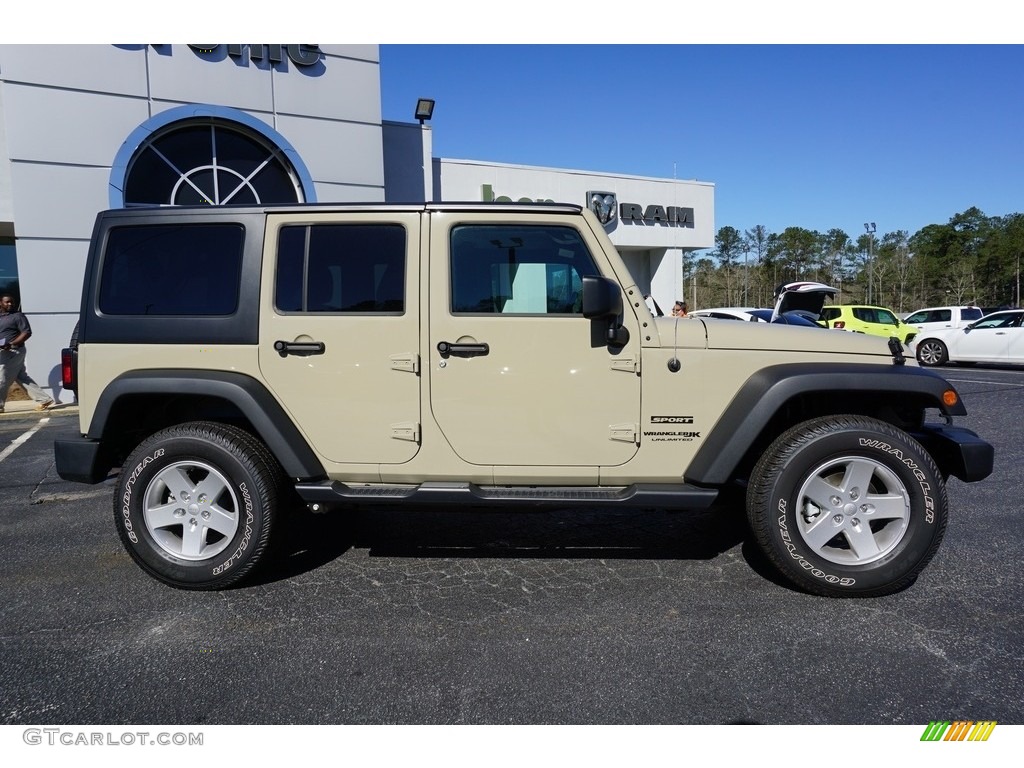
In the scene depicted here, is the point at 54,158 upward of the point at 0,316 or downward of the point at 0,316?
upward

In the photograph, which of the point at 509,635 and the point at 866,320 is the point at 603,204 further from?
the point at 509,635

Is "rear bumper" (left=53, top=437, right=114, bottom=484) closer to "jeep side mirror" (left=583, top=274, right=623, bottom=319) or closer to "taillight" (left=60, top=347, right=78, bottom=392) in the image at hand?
"taillight" (left=60, top=347, right=78, bottom=392)

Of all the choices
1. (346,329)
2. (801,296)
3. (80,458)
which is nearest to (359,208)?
(346,329)

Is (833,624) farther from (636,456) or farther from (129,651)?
(129,651)

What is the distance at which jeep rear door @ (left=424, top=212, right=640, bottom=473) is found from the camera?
3.44m

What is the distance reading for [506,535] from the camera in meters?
4.42

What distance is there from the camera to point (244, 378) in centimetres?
353

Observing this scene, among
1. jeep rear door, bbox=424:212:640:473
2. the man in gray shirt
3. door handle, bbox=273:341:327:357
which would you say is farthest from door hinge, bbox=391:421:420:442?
the man in gray shirt

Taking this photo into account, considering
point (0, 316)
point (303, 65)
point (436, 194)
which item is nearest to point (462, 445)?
point (0, 316)

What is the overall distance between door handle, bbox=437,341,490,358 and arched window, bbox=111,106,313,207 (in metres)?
9.04

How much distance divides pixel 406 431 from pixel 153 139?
10.2 metres

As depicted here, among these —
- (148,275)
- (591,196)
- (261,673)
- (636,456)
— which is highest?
(591,196)

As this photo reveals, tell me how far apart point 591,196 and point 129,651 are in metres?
18.7

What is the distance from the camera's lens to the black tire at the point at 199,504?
349 centimetres
